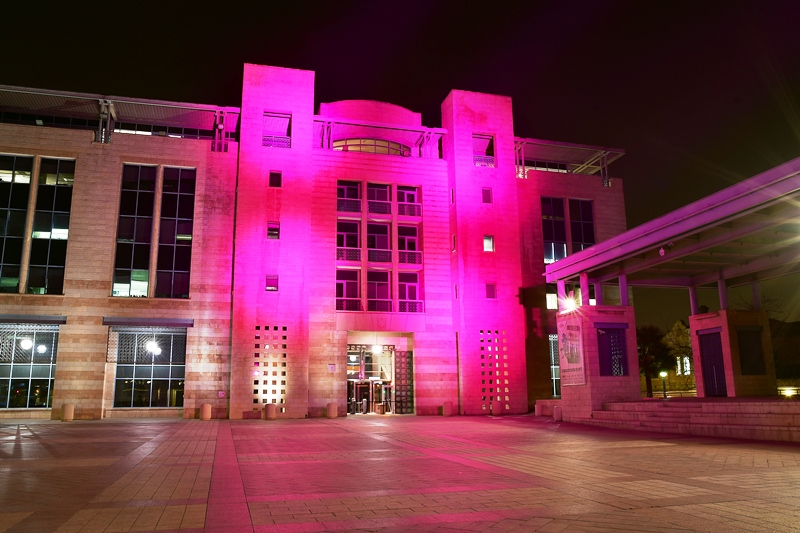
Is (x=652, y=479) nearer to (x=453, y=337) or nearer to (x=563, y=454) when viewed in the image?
(x=563, y=454)

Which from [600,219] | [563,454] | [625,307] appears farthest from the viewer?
[600,219]

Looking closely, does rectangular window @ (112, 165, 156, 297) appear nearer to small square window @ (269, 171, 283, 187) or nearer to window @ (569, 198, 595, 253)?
small square window @ (269, 171, 283, 187)

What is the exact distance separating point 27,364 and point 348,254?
19287mm

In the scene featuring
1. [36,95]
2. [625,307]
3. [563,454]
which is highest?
[36,95]

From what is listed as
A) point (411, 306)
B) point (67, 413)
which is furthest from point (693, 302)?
point (67, 413)

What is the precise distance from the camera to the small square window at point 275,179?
125ft

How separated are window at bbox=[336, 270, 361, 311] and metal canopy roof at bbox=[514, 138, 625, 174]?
14850mm

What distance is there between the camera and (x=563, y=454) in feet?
50.3

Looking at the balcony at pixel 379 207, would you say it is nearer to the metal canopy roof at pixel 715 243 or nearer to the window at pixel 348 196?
the window at pixel 348 196

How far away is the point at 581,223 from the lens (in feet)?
147

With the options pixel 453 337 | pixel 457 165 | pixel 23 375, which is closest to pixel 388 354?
pixel 453 337

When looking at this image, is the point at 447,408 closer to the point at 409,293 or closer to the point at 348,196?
the point at 409,293

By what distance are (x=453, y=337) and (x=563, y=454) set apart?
78.0 feet

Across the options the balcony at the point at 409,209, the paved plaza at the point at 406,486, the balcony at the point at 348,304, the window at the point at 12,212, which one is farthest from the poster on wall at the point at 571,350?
the window at the point at 12,212
